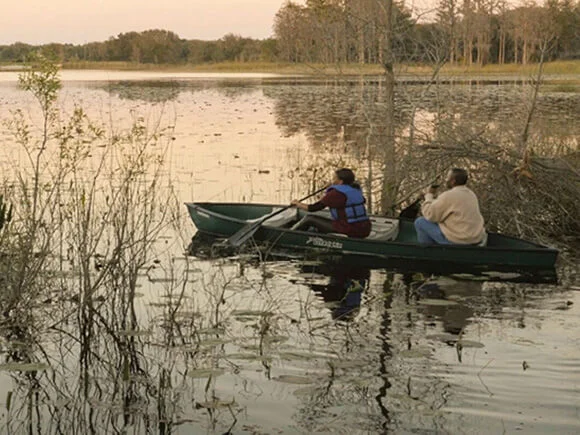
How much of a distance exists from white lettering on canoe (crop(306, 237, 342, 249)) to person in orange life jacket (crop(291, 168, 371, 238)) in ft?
0.64

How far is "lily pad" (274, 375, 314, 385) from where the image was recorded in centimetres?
756

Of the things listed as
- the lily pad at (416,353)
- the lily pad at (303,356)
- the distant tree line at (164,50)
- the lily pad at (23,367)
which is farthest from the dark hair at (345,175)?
the distant tree line at (164,50)

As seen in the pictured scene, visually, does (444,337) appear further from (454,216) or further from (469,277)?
(454,216)

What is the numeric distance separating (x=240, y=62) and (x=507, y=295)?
87.2 m

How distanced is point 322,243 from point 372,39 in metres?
4.50

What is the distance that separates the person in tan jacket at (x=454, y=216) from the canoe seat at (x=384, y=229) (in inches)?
35.4

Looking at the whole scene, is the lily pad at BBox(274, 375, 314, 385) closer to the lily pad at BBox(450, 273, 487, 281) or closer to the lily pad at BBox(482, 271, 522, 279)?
the lily pad at BBox(450, 273, 487, 281)

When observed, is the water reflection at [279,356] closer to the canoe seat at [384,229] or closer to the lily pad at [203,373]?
the lily pad at [203,373]

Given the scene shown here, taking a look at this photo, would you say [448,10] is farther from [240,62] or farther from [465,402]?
[240,62]

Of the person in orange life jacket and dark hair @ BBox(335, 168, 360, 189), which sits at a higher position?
dark hair @ BBox(335, 168, 360, 189)

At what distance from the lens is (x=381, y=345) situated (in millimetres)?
8734

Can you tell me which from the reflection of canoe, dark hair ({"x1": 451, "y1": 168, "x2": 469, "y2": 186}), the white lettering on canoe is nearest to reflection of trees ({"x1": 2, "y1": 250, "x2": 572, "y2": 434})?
the reflection of canoe

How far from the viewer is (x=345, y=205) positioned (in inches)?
511

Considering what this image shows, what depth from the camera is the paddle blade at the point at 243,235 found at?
1340 cm
